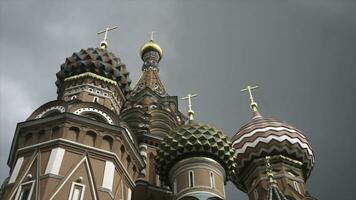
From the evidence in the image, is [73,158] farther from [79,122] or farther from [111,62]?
[111,62]

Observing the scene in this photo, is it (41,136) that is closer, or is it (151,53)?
(41,136)

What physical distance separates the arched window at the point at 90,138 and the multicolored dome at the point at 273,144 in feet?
28.7

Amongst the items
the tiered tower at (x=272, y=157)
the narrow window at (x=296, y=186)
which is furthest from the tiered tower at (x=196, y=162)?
the narrow window at (x=296, y=186)

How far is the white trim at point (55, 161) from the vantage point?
1338cm

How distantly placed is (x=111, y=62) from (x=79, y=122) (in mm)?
5938

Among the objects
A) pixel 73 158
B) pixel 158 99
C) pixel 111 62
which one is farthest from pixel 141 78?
pixel 73 158

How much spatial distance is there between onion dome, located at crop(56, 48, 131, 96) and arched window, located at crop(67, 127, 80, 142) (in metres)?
5.38

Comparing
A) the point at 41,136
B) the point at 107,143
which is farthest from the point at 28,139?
the point at 107,143

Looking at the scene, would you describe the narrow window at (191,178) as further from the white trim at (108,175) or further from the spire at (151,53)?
the spire at (151,53)

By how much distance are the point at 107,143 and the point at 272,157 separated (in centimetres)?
885

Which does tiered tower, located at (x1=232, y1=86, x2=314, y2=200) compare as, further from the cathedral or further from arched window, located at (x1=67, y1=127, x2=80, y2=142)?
arched window, located at (x1=67, y1=127, x2=80, y2=142)

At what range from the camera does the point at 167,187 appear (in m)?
19.9

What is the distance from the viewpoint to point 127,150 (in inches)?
613

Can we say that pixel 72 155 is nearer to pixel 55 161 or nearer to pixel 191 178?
pixel 55 161
